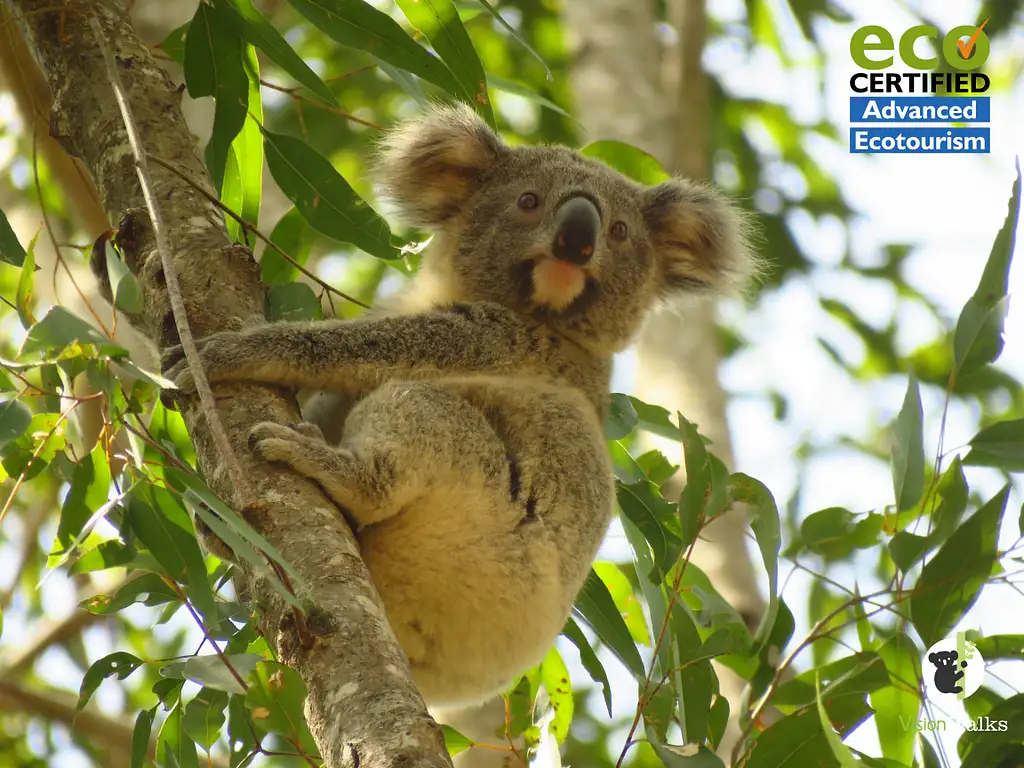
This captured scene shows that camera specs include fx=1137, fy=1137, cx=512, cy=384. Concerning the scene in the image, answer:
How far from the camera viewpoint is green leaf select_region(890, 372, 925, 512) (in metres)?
2.23

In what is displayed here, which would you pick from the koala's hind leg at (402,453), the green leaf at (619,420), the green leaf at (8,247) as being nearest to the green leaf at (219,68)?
the green leaf at (8,247)

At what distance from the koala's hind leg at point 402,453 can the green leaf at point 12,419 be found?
399 mm

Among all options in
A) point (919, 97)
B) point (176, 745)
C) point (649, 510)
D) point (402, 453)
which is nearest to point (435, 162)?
point (649, 510)

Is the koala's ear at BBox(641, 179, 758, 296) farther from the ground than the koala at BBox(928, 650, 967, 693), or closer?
farther from the ground

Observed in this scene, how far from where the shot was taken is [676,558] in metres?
2.47

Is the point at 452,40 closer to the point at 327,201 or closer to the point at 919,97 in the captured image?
the point at 327,201

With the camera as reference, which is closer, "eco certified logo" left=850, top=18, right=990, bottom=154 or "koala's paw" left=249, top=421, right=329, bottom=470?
"koala's paw" left=249, top=421, right=329, bottom=470

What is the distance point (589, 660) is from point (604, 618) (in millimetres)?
110

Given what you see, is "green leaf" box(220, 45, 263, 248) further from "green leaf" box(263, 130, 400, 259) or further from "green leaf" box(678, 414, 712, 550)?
"green leaf" box(678, 414, 712, 550)

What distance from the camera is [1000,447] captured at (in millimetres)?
2250

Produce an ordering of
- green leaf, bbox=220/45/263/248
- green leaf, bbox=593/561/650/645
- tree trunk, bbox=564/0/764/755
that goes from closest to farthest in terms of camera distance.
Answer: green leaf, bbox=220/45/263/248 < green leaf, bbox=593/561/650/645 < tree trunk, bbox=564/0/764/755

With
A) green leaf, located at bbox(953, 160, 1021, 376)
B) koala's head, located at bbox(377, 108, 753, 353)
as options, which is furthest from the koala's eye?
green leaf, located at bbox(953, 160, 1021, 376)

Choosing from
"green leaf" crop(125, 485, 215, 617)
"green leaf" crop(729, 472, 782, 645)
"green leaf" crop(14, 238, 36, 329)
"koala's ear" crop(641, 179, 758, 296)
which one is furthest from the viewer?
"koala's ear" crop(641, 179, 758, 296)

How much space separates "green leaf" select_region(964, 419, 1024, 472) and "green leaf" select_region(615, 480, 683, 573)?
688mm
